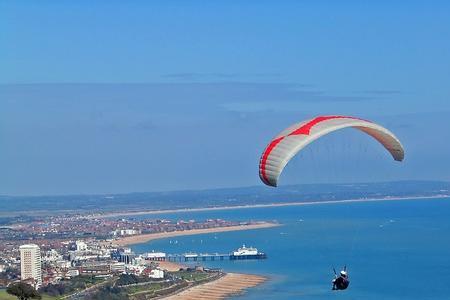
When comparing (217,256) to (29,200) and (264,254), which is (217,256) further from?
(29,200)

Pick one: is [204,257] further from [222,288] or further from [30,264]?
[222,288]

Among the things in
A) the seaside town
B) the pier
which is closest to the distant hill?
the seaside town

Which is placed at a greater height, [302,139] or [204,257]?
[302,139]

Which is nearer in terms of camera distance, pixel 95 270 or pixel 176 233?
pixel 95 270

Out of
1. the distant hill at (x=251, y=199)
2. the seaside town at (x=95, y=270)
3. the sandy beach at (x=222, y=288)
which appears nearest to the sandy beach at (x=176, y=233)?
the seaside town at (x=95, y=270)

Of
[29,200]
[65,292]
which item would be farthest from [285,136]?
[29,200]

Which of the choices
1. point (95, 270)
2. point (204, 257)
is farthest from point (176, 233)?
point (95, 270)

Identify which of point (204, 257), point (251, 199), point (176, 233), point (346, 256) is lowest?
point (346, 256)

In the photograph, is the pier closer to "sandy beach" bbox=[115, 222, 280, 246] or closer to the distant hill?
"sandy beach" bbox=[115, 222, 280, 246]
